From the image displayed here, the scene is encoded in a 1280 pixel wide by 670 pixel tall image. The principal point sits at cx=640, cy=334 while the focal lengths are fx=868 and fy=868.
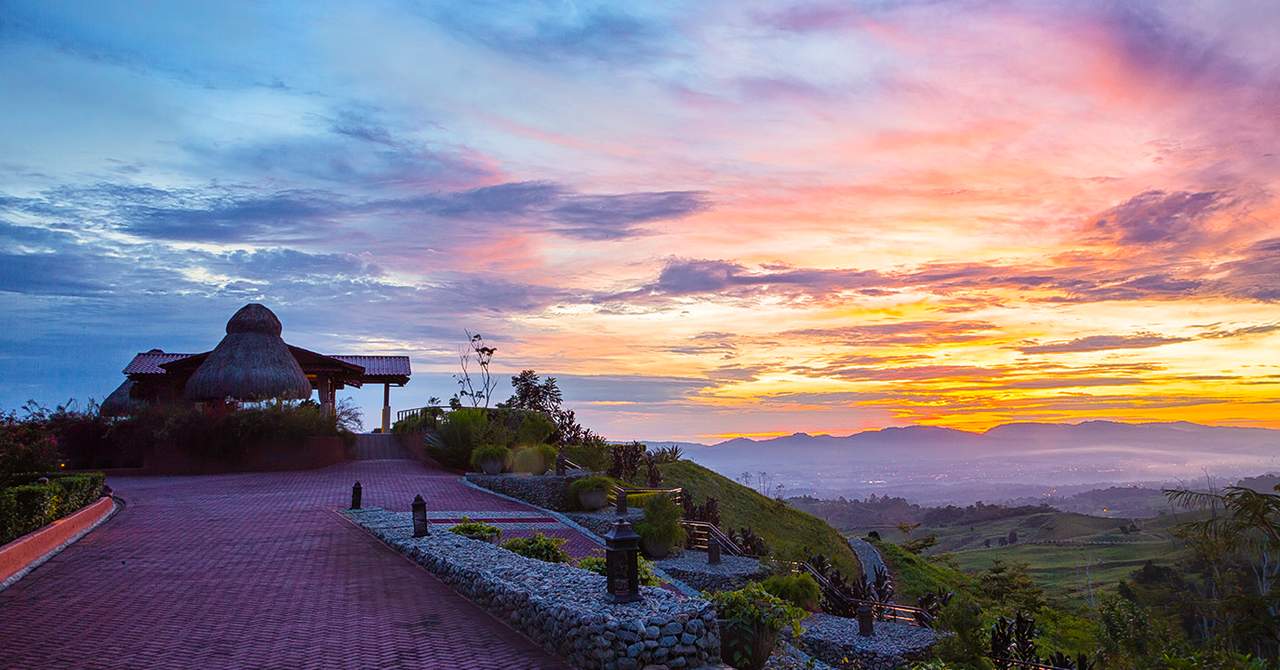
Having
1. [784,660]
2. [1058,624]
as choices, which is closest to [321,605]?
[784,660]

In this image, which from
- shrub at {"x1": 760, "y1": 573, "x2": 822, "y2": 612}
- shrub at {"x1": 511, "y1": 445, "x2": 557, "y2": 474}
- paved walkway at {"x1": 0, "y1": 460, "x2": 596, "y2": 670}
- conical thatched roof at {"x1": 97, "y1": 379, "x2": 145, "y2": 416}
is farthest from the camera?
conical thatched roof at {"x1": 97, "y1": 379, "x2": 145, "y2": 416}

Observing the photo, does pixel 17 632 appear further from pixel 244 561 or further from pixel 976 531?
pixel 976 531

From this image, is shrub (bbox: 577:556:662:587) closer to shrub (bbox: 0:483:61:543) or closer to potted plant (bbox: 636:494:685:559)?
potted plant (bbox: 636:494:685:559)

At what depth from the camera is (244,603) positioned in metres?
9.99

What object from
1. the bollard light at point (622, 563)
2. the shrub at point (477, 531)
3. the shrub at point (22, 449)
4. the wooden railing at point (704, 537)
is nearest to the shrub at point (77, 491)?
the shrub at point (22, 449)

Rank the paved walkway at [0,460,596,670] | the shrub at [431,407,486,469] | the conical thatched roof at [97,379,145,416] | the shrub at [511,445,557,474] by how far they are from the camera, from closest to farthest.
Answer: the paved walkway at [0,460,596,670] < the shrub at [511,445,557,474] < the shrub at [431,407,486,469] < the conical thatched roof at [97,379,145,416]

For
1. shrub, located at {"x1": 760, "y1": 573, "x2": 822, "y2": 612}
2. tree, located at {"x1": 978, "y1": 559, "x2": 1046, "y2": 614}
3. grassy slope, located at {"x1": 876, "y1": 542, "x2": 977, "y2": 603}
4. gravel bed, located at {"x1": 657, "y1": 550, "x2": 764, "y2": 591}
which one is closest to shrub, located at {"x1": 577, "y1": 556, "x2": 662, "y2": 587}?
shrub, located at {"x1": 760, "y1": 573, "x2": 822, "y2": 612}

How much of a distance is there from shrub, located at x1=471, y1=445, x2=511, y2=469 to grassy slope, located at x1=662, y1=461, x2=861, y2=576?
300 inches

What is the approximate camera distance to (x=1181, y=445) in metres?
198

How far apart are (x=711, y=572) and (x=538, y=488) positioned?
18.6 ft

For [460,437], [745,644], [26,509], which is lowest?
[745,644]

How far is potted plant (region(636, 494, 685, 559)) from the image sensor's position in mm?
18031

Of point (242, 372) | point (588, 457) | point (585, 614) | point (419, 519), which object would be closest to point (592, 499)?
point (588, 457)

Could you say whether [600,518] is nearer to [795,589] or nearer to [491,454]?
[795,589]
